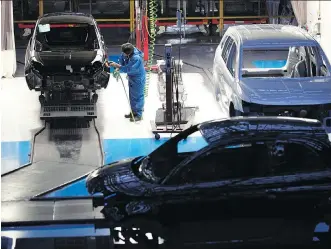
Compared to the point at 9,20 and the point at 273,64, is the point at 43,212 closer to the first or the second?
the point at 9,20

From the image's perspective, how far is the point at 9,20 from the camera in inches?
633

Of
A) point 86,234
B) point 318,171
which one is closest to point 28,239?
point 86,234

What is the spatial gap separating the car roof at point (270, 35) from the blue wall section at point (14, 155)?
3.70 metres

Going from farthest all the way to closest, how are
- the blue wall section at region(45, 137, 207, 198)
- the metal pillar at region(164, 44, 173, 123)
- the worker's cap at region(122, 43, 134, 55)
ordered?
the worker's cap at region(122, 43, 134, 55) < the metal pillar at region(164, 44, 173, 123) < the blue wall section at region(45, 137, 207, 198)

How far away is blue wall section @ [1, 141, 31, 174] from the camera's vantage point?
424 inches

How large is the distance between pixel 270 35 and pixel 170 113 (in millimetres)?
1992

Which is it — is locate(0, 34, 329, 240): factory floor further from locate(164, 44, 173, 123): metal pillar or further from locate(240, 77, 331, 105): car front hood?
locate(240, 77, 331, 105): car front hood

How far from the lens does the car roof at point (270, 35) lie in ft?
39.3

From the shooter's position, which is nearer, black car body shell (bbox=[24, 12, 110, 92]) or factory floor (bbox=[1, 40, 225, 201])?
factory floor (bbox=[1, 40, 225, 201])

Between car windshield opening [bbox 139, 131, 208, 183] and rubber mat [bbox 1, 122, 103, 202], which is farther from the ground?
car windshield opening [bbox 139, 131, 208, 183]

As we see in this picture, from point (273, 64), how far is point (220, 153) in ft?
32.6

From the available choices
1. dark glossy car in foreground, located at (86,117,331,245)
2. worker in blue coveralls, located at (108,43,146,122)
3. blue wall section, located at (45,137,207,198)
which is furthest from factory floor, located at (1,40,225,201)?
dark glossy car in foreground, located at (86,117,331,245)

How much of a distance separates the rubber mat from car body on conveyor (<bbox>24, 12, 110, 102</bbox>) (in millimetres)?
760

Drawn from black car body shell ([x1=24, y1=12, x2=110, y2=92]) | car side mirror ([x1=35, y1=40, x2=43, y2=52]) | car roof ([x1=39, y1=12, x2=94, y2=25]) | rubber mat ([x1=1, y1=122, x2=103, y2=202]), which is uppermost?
car roof ([x1=39, y1=12, x2=94, y2=25])
